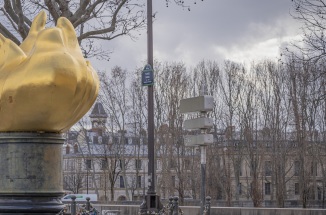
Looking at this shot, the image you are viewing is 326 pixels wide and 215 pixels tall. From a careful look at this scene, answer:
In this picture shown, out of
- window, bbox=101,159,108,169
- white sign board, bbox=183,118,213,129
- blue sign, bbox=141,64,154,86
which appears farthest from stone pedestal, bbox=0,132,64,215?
window, bbox=101,159,108,169

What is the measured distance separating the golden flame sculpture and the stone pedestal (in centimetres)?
7

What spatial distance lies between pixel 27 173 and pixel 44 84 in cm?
59

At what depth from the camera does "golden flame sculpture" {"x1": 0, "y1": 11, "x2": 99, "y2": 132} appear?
352 cm

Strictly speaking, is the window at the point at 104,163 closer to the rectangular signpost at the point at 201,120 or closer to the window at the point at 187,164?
the window at the point at 187,164

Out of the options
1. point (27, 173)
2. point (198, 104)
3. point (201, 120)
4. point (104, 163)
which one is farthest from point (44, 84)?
point (104, 163)

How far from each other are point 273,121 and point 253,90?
2659 mm

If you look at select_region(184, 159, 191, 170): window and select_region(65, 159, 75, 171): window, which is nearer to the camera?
select_region(184, 159, 191, 170): window

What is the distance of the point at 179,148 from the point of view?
4166 cm

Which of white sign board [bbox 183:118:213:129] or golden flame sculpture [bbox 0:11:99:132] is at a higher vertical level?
white sign board [bbox 183:118:213:129]

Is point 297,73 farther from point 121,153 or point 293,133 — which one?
point 121,153

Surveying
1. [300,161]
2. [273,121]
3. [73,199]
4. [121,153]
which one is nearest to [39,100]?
[73,199]

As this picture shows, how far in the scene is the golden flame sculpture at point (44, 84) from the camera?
3.52 meters

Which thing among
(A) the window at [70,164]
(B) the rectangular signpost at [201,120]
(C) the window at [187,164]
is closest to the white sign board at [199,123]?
(B) the rectangular signpost at [201,120]

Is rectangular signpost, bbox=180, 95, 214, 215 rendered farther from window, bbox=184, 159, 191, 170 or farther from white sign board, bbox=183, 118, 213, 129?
window, bbox=184, 159, 191, 170
